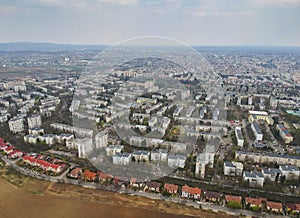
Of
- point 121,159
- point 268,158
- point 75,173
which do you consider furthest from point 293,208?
point 75,173

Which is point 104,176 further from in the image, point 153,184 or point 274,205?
point 274,205

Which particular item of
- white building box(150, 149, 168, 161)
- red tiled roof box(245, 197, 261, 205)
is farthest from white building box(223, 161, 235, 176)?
white building box(150, 149, 168, 161)

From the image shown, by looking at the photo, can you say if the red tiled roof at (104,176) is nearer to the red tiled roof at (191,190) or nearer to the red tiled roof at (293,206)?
the red tiled roof at (191,190)

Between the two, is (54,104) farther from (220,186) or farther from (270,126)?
(270,126)

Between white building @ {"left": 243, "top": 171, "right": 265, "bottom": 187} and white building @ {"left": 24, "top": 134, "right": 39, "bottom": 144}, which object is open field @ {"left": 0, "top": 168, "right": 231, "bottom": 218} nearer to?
white building @ {"left": 243, "top": 171, "right": 265, "bottom": 187}

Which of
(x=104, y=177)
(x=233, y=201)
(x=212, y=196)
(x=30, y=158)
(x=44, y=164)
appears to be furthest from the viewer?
(x=30, y=158)

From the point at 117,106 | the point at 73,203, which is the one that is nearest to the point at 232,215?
the point at 73,203

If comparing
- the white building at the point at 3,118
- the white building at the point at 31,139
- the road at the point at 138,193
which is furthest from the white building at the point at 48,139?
the white building at the point at 3,118
